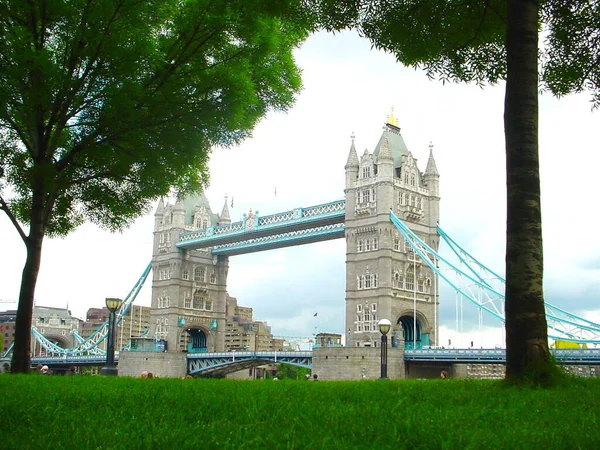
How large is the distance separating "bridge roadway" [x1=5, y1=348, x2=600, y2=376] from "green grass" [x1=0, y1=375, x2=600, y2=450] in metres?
24.0

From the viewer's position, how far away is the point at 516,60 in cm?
905

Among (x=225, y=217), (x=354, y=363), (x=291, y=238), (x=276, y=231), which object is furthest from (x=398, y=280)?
(x=225, y=217)

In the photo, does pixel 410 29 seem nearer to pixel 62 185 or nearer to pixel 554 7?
pixel 554 7

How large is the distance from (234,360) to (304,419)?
2210 inches

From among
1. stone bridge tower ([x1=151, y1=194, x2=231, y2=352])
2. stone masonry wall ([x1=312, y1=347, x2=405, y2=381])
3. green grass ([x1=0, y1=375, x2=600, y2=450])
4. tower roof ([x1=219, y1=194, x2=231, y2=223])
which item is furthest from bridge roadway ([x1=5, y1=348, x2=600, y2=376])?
green grass ([x1=0, y1=375, x2=600, y2=450])

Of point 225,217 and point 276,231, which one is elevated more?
point 225,217

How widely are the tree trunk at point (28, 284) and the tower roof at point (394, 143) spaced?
144ft

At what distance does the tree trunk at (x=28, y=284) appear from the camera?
1452cm

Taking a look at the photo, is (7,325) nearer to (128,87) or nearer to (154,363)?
(154,363)

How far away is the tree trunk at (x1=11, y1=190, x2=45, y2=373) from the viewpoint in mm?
14516

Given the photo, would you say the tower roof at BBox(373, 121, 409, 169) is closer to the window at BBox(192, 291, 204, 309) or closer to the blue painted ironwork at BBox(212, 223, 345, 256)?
the blue painted ironwork at BBox(212, 223, 345, 256)

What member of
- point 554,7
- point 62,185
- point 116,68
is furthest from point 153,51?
point 554,7

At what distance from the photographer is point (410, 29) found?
474 inches

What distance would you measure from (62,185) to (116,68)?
2828 mm
